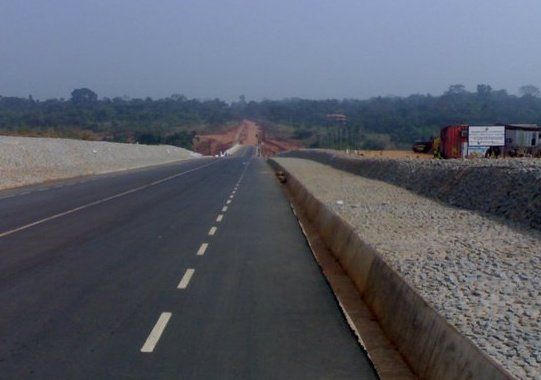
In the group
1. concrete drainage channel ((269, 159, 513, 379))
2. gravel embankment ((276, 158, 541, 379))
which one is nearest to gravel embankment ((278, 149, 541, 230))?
gravel embankment ((276, 158, 541, 379))

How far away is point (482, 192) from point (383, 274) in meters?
10.8

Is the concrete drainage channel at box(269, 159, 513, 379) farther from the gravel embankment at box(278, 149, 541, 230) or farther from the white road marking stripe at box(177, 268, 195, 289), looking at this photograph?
the gravel embankment at box(278, 149, 541, 230)

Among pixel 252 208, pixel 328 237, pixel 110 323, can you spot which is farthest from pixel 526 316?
pixel 252 208

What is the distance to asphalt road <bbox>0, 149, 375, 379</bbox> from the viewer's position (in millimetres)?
8109

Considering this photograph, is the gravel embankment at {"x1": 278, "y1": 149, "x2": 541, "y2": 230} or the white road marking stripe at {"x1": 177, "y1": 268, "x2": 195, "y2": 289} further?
the gravel embankment at {"x1": 278, "y1": 149, "x2": 541, "y2": 230}

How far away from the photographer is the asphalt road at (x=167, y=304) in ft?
26.6

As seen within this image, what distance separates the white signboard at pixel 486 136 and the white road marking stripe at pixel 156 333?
40.8 metres

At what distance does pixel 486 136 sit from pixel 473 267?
129 ft

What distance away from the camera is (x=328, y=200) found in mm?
25656

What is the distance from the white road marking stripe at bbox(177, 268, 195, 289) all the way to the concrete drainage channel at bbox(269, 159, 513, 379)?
226cm

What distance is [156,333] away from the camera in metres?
9.38

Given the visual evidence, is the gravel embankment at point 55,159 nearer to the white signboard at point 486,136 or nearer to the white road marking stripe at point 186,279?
the white signboard at point 486,136

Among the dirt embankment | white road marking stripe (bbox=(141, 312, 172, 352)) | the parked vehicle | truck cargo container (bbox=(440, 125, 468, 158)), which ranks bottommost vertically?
the dirt embankment

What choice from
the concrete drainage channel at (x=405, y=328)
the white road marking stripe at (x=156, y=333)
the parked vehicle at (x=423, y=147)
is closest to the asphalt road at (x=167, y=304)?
the white road marking stripe at (x=156, y=333)
